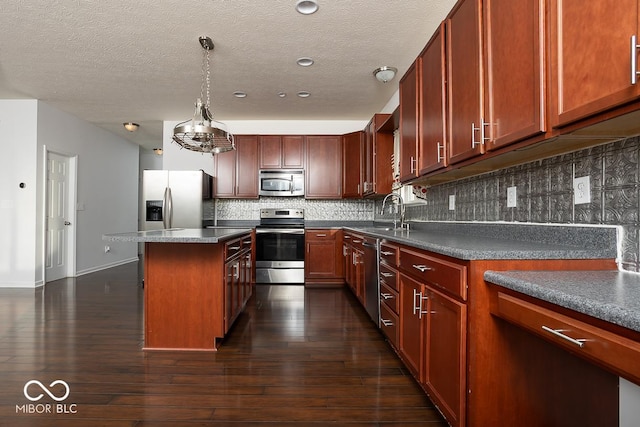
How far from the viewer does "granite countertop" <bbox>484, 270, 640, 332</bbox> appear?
0.83 meters

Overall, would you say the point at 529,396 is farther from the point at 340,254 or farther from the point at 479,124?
the point at 340,254

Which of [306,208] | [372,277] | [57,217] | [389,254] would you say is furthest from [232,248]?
[57,217]

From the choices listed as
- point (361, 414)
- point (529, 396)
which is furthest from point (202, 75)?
point (529, 396)

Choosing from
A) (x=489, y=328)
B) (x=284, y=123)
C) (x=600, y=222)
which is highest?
(x=284, y=123)

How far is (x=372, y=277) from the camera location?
3.25 meters

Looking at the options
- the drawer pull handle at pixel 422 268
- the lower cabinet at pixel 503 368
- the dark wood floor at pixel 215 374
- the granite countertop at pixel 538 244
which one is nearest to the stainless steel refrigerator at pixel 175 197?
the dark wood floor at pixel 215 374

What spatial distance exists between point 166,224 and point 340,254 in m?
2.47

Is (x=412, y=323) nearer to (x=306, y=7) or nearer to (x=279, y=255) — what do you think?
(x=306, y=7)

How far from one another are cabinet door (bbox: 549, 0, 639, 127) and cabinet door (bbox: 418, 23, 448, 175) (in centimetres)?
101

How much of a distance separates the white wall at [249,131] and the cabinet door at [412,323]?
13.4 ft

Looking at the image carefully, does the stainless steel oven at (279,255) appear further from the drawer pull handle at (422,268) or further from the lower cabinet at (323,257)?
the drawer pull handle at (422,268)

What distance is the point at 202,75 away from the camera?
13.5ft

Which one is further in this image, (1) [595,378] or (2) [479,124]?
(2) [479,124]

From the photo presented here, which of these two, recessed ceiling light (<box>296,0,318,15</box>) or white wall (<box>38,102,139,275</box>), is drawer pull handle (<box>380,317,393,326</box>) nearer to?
recessed ceiling light (<box>296,0,318,15</box>)
